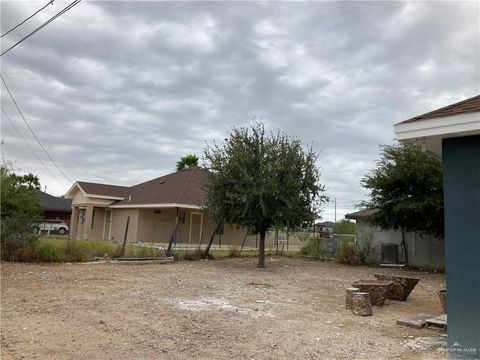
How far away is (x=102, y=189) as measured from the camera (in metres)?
32.4

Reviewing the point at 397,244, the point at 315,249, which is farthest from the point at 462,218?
the point at 315,249

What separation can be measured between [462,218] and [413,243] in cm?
1506

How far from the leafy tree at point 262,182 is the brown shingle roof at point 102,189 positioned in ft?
56.5

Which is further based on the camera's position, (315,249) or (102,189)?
(102,189)

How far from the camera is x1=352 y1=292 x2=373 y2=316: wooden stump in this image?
26.0 feet

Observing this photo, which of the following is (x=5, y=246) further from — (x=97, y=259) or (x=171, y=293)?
(x=171, y=293)

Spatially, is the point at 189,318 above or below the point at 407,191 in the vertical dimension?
below

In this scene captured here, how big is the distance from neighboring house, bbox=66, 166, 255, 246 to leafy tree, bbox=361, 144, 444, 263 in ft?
33.8

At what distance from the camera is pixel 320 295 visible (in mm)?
10359

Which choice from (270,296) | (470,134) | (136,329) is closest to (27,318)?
(136,329)

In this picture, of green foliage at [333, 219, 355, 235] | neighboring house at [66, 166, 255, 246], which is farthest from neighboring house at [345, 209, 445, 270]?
green foliage at [333, 219, 355, 235]

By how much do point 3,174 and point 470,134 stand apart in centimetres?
2928

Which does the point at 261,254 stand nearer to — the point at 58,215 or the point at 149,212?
the point at 149,212

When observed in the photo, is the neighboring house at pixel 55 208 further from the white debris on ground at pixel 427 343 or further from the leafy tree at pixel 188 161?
the white debris on ground at pixel 427 343
